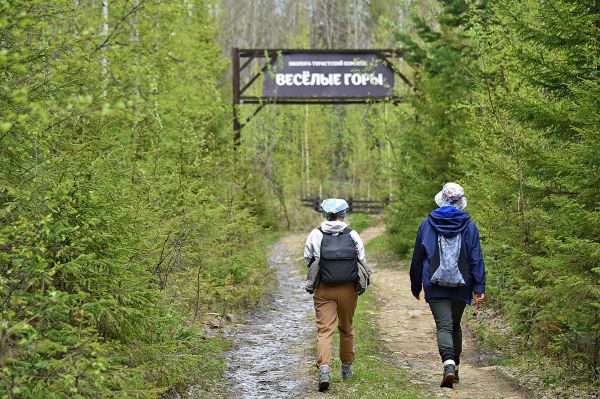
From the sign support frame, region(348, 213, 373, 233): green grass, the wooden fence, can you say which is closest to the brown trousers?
the sign support frame

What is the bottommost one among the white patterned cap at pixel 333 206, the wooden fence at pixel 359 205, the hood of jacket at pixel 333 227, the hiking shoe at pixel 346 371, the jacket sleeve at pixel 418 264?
the wooden fence at pixel 359 205

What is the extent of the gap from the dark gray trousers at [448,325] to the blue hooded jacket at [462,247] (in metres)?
0.08

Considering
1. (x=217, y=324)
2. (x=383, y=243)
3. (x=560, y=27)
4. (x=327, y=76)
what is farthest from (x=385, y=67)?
(x=560, y=27)

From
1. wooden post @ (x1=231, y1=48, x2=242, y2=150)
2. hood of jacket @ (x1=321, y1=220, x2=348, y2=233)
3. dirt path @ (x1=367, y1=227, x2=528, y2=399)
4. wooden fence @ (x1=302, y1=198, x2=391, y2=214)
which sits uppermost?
wooden post @ (x1=231, y1=48, x2=242, y2=150)

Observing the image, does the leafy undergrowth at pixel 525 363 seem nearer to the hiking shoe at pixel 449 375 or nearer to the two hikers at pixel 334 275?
the hiking shoe at pixel 449 375

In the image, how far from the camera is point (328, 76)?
25.4 meters

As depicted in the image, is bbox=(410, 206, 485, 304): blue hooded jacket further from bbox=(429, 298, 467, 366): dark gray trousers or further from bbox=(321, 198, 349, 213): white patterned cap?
bbox=(321, 198, 349, 213): white patterned cap

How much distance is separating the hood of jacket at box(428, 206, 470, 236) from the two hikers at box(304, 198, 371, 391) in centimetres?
83

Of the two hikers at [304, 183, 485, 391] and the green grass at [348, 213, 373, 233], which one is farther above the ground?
the two hikers at [304, 183, 485, 391]

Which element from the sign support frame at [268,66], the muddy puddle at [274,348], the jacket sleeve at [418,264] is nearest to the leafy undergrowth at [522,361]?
the jacket sleeve at [418,264]

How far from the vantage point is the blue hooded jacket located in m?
7.77

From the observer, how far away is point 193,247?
397 inches

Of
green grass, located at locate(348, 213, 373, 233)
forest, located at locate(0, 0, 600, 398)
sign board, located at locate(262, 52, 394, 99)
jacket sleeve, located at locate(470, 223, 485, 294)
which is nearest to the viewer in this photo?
forest, located at locate(0, 0, 600, 398)

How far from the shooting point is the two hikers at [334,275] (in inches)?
305
